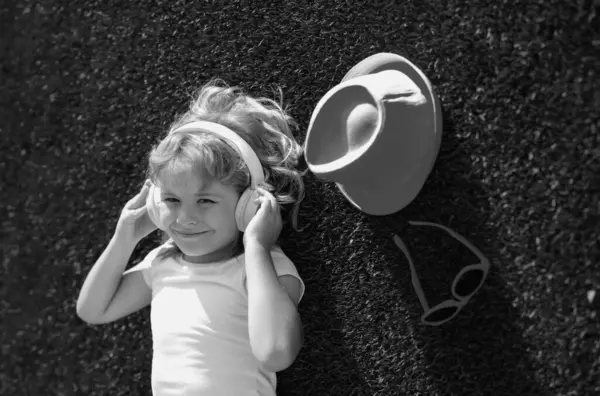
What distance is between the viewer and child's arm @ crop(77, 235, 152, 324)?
152 cm

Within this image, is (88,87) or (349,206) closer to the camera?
(349,206)

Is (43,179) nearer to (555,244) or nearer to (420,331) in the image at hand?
(420,331)

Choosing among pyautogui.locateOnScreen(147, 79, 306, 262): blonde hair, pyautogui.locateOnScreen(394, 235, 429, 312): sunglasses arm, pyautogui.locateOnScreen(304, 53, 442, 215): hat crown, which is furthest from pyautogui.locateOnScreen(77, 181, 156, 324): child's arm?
pyautogui.locateOnScreen(394, 235, 429, 312): sunglasses arm

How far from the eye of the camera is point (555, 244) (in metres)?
1.22

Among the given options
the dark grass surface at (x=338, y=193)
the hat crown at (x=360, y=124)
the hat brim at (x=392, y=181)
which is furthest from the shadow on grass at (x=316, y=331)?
the hat crown at (x=360, y=124)

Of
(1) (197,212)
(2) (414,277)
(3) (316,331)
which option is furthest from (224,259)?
(2) (414,277)

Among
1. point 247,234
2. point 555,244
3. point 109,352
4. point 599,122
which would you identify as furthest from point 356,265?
point 109,352

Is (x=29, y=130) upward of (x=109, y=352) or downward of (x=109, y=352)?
upward

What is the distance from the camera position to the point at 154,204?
1438 mm

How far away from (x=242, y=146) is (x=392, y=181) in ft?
0.87

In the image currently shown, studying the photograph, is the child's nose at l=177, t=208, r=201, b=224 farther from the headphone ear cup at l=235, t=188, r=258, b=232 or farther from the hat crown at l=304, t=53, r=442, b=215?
the hat crown at l=304, t=53, r=442, b=215

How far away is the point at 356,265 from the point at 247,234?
0.23m

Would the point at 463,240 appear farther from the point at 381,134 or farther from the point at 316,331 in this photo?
the point at 316,331

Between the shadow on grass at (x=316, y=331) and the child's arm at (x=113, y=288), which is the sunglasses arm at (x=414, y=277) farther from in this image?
the child's arm at (x=113, y=288)
